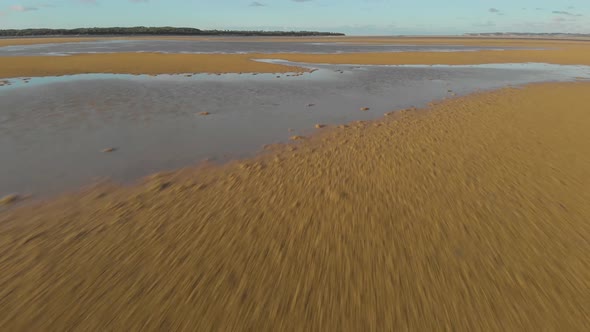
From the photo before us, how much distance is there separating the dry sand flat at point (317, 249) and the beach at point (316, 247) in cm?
3

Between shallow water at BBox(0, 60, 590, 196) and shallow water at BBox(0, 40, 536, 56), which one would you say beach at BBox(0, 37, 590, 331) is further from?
shallow water at BBox(0, 40, 536, 56)

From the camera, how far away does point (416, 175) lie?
24.5 ft

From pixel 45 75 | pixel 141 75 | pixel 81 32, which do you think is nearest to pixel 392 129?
pixel 141 75

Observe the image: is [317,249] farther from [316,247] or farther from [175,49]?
[175,49]

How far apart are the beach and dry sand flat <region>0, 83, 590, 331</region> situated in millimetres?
25

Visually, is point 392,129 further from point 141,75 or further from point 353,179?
point 141,75

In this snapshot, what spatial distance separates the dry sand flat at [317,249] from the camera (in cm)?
360

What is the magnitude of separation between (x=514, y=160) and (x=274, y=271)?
8303mm

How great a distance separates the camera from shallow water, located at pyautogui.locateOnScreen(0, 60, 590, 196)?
26.9 feet

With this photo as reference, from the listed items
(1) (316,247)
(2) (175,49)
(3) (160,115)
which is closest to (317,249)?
(1) (316,247)

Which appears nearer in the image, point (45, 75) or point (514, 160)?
point (514, 160)

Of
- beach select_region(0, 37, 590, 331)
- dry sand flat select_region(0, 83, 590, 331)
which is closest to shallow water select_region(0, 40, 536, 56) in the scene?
beach select_region(0, 37, 590, 331)

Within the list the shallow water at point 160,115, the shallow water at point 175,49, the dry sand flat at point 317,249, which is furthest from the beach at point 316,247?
the shallow water at point 175,49

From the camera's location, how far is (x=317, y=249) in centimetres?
482
